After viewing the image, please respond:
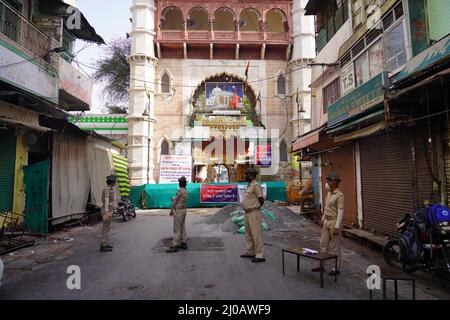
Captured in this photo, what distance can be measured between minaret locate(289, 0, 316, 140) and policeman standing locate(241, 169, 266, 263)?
16.1 meters

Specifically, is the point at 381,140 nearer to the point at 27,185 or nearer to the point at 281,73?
the point at 27,185

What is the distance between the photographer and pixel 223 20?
79.8 feet

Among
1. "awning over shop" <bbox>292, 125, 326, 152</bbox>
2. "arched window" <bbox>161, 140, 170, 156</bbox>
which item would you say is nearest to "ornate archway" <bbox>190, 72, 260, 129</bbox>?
"arched window" <bbox>161, 140, 170, 156</bbox>

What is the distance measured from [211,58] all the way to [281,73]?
5.55m

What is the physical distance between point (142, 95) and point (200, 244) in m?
15.7

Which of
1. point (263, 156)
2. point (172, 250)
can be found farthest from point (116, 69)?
point (172, 250)

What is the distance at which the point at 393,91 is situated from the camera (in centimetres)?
595

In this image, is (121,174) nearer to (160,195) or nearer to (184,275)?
(160,195)

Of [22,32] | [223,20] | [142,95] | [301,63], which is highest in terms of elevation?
[223,20]

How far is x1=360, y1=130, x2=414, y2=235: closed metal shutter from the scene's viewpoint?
691 centimetres

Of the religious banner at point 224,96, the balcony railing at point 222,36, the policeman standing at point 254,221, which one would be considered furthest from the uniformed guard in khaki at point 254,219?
the balcony railing at point 222,36

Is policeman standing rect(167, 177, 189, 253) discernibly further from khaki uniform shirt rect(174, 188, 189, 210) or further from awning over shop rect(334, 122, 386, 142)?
awning over shop rect(334, 122, 386, 142)

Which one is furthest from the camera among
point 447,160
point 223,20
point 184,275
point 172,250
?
point 223,20
